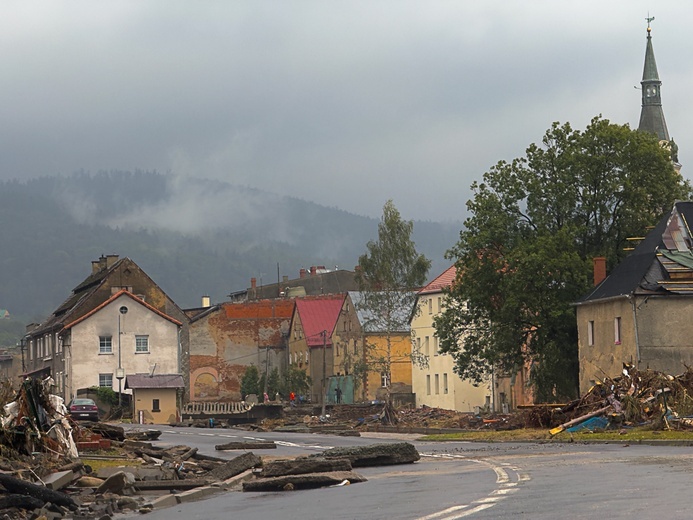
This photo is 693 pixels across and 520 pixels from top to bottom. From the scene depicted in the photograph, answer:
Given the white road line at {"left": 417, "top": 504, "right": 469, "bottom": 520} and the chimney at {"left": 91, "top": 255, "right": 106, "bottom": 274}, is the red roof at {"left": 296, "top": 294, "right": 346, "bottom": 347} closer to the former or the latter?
the chimney at {"left": 91, "top": 255, "right": 106, "bottom": 274}

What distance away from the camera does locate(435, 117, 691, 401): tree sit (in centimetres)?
5981

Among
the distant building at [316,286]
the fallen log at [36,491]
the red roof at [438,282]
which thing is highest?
the distant building at [316,286]

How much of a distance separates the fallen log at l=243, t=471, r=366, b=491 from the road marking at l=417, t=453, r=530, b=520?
2569mm

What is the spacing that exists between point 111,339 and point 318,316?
2534 cm

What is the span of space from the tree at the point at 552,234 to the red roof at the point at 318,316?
48.8m

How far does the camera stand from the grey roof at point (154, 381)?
8250 cm

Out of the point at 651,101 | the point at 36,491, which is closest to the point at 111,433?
the point at 36,491

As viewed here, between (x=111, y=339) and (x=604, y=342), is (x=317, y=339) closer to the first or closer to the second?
(x=111, y=339)

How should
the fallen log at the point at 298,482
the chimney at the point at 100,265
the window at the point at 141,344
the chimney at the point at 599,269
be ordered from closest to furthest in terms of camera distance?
the fallen log at the point at 298,482 < the chimney at the point at 599,269 < the window at the point at 141,344 < the chimney at the point at 100,265

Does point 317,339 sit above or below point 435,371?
above

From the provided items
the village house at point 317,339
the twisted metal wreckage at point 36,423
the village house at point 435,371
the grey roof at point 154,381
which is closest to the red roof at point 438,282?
the village house at point 435,371

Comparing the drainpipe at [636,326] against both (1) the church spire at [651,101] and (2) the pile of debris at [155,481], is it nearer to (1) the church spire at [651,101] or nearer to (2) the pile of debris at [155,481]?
(2) the pile of debris at [155,481]

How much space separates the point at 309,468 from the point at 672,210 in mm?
39679

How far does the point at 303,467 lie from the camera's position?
2170 cm
